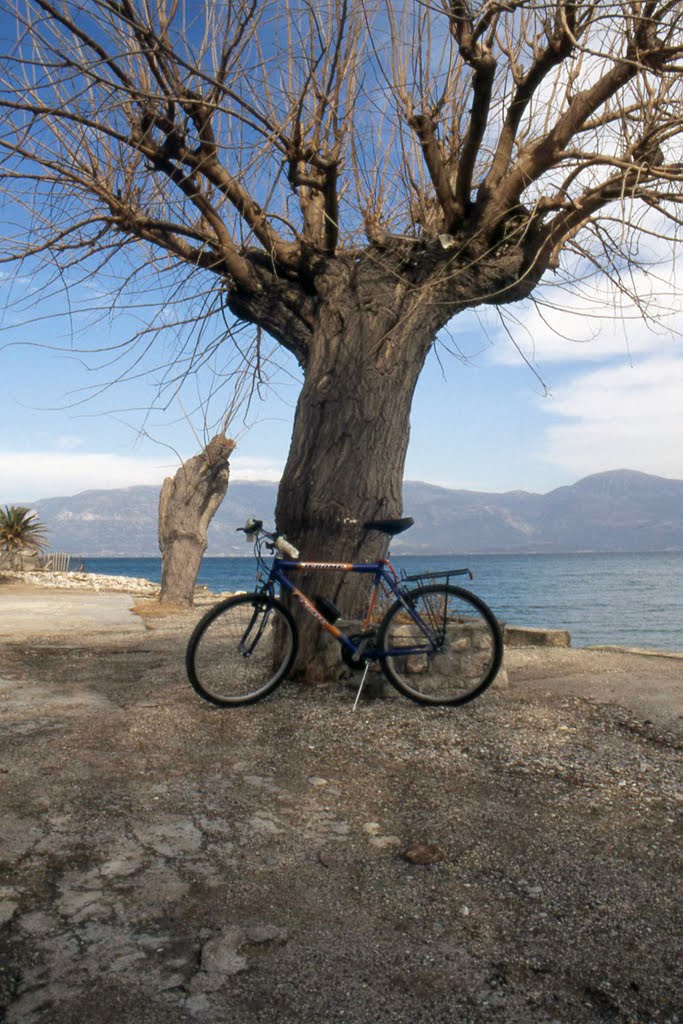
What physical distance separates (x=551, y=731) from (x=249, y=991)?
3006mm

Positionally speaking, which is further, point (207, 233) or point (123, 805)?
point (207, 233)

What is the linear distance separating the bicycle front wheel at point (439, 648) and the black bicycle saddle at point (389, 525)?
19.7 inches

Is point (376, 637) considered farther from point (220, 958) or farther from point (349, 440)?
point (220, 958)

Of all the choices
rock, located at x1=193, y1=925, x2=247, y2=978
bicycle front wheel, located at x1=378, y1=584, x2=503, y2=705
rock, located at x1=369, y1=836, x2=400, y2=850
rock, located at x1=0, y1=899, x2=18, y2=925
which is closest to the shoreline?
bicycle front wheel, located at x1=378, y1=584, x2=503, y2=705

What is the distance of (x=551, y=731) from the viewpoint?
4.86 m

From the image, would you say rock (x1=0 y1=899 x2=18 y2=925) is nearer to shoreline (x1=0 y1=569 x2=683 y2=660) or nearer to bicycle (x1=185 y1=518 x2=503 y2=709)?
bicycle (x1=185 y1=518 x2=503 y2=709)

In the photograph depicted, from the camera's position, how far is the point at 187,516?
16.3 metres

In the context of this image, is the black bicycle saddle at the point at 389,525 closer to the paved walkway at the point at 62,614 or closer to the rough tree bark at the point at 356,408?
the rough tree bark at the point at 356,408

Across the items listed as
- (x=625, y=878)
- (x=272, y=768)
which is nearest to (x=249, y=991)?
(x=625, y=878)

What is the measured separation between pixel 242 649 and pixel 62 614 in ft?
26.5

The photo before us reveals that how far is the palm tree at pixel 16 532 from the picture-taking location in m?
26.5

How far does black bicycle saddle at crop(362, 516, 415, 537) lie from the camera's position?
227 inches

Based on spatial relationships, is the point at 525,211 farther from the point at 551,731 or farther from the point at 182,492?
the point at 182,492

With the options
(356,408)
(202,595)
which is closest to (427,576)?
(356,408)
